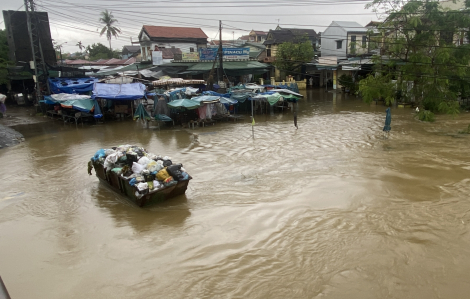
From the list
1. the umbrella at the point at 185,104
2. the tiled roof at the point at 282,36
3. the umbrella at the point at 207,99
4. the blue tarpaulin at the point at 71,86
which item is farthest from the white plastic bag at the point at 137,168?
the tiled roof at the point at 282,36

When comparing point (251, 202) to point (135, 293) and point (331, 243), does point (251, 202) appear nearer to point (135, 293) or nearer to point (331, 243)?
point (331, 243)

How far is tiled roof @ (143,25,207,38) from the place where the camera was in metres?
41.3

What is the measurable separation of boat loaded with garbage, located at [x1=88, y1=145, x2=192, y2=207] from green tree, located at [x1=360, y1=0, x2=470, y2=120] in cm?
1163

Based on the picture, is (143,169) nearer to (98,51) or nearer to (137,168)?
(137,168)

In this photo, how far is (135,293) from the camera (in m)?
5.97

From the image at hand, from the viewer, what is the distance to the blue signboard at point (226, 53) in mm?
32750

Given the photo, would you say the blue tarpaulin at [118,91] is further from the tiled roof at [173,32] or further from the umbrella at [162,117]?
the tiled roof at [173,32]

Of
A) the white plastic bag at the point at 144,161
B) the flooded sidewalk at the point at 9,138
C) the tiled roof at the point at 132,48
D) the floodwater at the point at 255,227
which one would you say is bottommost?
the floodwater at the point at 255,227

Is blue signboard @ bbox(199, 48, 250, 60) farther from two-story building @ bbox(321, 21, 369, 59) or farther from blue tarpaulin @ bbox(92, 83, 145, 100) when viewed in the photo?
two-story building @ bbox(321, 21, 369, 59)

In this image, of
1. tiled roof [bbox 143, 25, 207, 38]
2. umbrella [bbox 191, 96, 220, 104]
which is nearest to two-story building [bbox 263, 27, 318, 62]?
tiled roof [bbox 143, 25, 207, 38]

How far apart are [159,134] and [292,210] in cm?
1226

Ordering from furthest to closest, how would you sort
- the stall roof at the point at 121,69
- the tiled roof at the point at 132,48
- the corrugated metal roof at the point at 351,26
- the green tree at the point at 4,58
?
the tiled roof at the point at 132,48 → the corrugated metal roof at the point at 351,26 → the stall roof at the point at 121,69 → the green tree at the point at 4,58

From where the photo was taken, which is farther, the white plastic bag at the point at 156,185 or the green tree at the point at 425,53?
the green tree at the point at 425,53

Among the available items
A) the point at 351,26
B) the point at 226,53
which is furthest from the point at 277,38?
the point at 226,53
